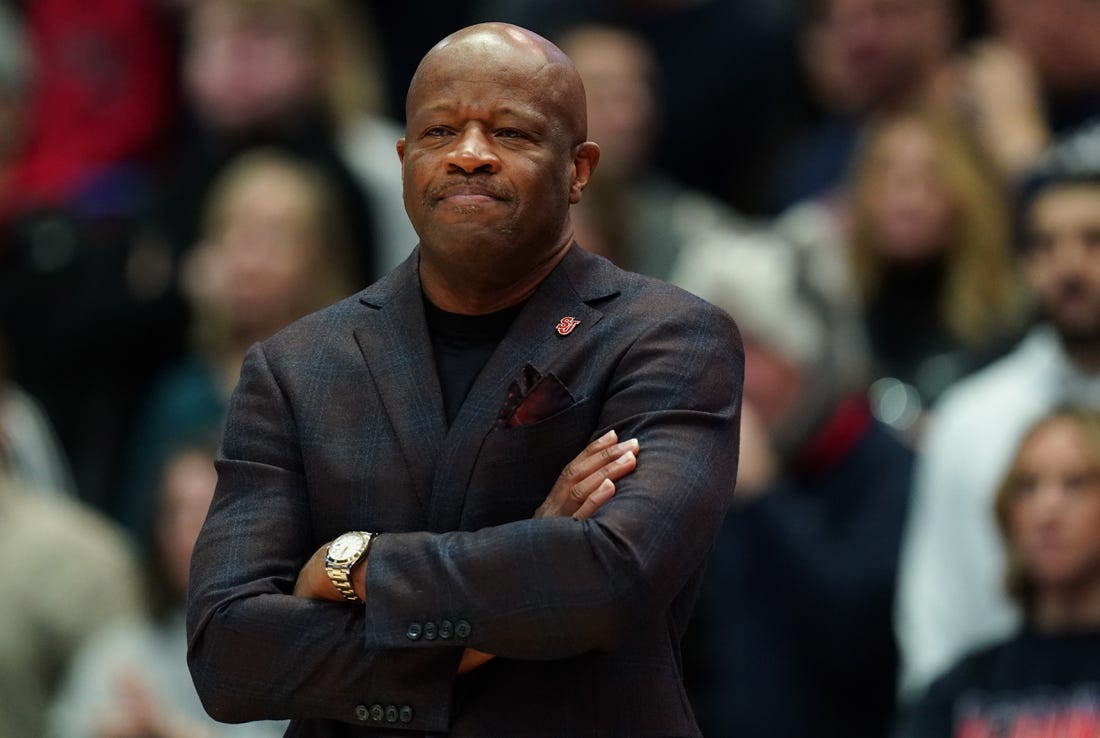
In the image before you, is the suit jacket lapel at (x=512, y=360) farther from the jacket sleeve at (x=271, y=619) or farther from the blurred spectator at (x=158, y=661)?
the blurred spectator at (x=158, y=661)

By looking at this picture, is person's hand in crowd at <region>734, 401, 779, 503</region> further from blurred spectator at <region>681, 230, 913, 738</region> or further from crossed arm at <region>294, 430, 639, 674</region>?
crossed arm at <region>294, 430, 639, 674</region>

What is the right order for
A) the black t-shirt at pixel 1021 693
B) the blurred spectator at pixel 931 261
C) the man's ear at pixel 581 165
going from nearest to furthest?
1. the man's ear at pixel 581 165
2. the black t-shirt at pixel 1021 693
3. the blurred spectator at pixel 931 261

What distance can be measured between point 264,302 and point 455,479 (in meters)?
4.99

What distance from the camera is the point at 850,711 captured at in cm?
792

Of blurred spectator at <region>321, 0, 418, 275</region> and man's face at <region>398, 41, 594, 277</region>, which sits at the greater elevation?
man's face at <region>398, 41, 594, 277</region>

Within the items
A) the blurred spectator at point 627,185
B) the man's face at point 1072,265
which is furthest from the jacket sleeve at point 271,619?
the blurred spectator at point 627,185

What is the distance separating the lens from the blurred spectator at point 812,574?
787cm

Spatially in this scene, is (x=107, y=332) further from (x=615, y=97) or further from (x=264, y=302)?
(x=615, y=97)

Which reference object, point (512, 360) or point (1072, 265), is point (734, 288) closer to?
point (1072, 265)

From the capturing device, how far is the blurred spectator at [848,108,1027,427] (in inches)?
337

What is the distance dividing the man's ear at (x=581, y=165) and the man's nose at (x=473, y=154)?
0.18 metres

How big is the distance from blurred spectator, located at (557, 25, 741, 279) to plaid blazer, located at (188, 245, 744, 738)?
5.01 metres

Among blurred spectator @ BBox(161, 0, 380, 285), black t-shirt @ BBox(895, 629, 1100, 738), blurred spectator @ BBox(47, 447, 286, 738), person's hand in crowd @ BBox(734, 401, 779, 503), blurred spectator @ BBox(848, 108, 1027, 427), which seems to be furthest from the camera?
blurred spectator @ BBox(161, 0, 380, 285)

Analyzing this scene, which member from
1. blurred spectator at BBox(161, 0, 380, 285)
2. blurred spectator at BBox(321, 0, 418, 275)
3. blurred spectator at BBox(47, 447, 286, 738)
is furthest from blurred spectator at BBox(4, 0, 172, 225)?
blurred spectator at BBox(47, 447, 286, 738)
